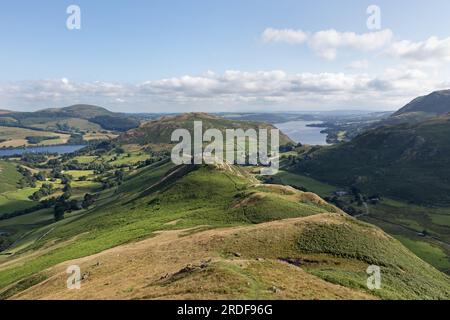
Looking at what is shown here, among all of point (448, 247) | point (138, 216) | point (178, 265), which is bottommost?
point (448, 247)

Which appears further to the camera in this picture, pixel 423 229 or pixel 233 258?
pixel 423 229

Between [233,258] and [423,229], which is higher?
[233,258]

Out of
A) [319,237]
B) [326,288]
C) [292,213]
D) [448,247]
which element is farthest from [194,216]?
[448,247]

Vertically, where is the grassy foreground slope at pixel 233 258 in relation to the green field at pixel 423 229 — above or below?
above

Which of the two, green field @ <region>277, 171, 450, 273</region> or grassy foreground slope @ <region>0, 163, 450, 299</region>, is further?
green field @ <region>277, 171, 450, 273</region>

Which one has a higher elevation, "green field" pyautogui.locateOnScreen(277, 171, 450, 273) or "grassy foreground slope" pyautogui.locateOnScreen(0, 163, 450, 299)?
"grassy foreground slope" pyautogui.locateOnScreen(0, 163, 450, 299)

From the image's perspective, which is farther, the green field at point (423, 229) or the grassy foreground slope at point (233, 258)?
the green field at point (423, 229)
